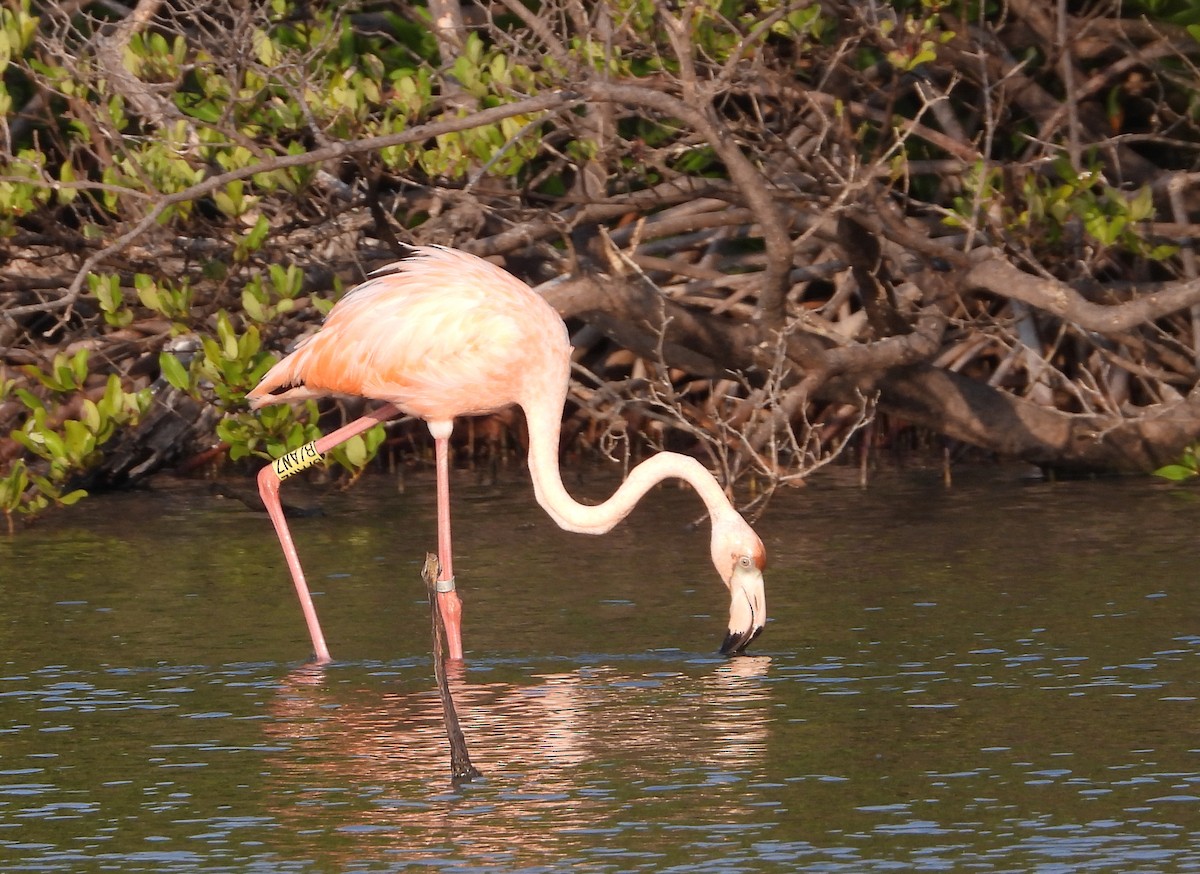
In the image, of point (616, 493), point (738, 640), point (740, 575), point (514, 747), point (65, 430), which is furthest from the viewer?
point (65, 430)

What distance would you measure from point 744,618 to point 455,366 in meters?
1.60

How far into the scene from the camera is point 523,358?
321 inches

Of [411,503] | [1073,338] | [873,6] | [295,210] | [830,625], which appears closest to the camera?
[830,625]

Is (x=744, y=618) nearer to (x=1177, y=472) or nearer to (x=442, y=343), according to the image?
(x=442, y=343)

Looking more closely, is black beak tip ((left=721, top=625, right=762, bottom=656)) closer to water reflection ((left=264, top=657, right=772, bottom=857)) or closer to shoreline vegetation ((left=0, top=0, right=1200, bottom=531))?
water reflection ((left=264, top=657, right=772, bottom=857))

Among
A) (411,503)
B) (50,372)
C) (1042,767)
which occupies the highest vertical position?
(50,372)

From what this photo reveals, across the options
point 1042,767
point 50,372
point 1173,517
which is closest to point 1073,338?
point 1173,517

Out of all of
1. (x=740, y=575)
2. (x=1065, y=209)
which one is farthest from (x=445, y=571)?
(x=1065, y=209)

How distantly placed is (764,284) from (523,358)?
2.08m

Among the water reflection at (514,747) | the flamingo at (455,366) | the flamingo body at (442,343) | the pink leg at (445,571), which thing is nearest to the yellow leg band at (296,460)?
the flamingo at (455,366)

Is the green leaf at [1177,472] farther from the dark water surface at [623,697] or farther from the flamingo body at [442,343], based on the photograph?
the flamingo body at [442,343]

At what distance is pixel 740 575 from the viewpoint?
24.5 feet

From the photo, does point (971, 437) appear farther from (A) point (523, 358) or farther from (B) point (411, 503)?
(A) point (523, 358)

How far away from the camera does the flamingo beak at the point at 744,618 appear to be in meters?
7.31
